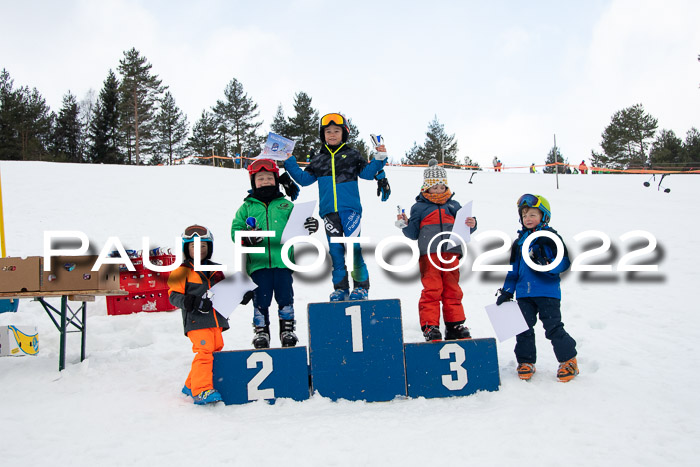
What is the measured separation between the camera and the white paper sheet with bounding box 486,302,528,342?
4.34 metres

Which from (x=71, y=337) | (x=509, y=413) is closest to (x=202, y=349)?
(x=509, y=413)

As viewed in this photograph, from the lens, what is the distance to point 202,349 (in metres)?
3.95

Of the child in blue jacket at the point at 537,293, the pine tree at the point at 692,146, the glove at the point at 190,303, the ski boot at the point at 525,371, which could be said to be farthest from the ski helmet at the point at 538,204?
the pine tree at the point at 692,146

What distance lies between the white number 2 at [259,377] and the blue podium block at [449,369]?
1157 millimetres

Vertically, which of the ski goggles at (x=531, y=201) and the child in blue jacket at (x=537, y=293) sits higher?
the ski goggles at (x=531, y=201)

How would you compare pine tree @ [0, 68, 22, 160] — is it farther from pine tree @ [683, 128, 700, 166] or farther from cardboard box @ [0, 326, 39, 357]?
pine tree @ [683, 128, 700, 166]

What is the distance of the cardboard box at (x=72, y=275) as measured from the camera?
181 inches

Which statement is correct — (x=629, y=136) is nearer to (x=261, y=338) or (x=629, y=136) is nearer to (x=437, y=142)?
(x=437, y=142)

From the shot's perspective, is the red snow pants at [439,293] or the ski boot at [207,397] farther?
the red snow pants at [439,293]

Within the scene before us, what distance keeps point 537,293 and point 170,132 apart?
160 feet

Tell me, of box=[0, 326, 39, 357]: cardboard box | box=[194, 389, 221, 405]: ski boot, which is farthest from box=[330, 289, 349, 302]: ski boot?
box=[0, 326, 39, 357]: cardboard box

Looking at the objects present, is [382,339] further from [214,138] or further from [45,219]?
[214,138]

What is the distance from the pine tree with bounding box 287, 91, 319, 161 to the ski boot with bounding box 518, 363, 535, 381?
122 ft

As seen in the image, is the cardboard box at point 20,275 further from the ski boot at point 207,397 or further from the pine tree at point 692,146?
the pine tree at point 692,146
